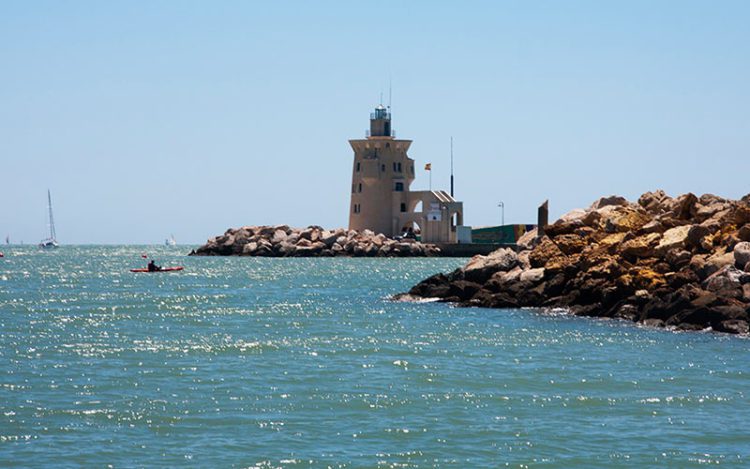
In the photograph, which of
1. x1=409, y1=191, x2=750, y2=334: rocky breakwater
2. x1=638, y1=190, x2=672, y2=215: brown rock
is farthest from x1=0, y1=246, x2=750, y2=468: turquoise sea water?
x1=638, y1=190, x2=672, y2=215: brown rock

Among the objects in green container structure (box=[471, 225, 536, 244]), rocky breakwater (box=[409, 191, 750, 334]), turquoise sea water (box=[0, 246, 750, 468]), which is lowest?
turquoise sea water (box=[0, 246, 750, 468])

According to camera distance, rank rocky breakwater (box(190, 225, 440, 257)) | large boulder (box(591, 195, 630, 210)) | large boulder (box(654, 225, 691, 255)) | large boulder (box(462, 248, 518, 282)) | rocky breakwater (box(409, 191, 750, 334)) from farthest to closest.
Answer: rocky breakwater (box(190, 225, 440, 257)) < large boulder (box(591, 195, 630, 210)) < large boulder (box(462, 248, 518, 282)) < large boulder (box(654, 225, 691, 255)) < rocky breakwater (box(409, 191, 750, 334))

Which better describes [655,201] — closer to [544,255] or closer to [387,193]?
[544,255]

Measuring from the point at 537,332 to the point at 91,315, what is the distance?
14.3 metres

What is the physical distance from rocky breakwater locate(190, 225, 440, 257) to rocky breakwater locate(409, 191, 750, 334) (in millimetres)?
46820

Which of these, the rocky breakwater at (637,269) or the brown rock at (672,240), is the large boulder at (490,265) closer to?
the rocky breakwater at (637,269)

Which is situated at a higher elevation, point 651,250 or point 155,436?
point 651,250

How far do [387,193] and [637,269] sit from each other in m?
64.6

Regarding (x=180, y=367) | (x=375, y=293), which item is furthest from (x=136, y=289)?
(x=180, y=367)

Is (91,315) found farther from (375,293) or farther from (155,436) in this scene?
(155,436)

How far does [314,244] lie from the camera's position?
306 feet

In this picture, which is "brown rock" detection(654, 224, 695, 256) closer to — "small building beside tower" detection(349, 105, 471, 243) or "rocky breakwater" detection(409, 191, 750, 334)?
"rocky breakwater" detection(409, 191, 750, 334)

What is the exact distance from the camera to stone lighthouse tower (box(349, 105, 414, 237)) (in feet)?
314

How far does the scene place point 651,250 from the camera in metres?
33.9
